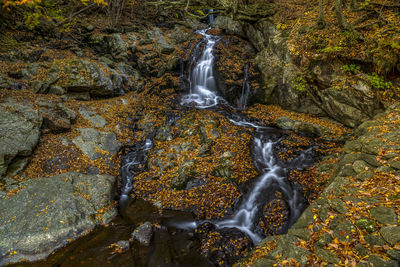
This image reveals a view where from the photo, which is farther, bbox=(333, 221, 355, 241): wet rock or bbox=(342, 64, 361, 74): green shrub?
bbox=(342, 64, 361, 74): green shrub

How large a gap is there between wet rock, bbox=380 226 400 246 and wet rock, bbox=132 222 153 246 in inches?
212

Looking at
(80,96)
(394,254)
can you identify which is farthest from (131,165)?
(394,254)

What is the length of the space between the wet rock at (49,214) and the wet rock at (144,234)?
1258 millimetres

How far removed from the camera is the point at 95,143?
9.44 meters

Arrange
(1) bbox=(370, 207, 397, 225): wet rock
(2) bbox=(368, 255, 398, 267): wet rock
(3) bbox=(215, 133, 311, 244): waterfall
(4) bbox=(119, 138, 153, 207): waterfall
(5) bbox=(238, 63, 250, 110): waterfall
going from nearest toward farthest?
(2) bbox=(368, 255, 398, 267): wet rock < (1) bbox=(370, 207, 397, 225): wet rock < (3) bbox=(215, 133, 311, 244): waterfall < (4) bbox=(119, 138, 153, 207): waterfall < (5) bbox=(238, 63, 250, 110): waterfall

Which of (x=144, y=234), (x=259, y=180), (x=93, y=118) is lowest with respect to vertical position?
(x=144, y=234)

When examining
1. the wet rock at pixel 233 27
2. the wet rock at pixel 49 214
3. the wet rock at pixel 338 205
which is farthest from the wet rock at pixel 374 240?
the wet rock at pixel 233 27

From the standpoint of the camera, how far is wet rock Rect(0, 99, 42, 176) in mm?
7120

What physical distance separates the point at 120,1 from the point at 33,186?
19228mm

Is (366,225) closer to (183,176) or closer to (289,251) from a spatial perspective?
(289,251)

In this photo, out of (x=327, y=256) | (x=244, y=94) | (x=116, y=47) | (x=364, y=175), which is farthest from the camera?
(x=116, y=47)

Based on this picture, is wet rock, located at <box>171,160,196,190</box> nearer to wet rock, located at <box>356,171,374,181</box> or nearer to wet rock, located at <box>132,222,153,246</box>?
wet rock, located at <box>132,222,153,246</box>

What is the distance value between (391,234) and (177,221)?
540 cm

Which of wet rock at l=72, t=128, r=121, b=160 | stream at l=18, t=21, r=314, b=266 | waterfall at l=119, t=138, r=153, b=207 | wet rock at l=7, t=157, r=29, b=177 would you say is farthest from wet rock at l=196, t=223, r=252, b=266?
wet rock at l=7, t=157, r=29, b=177
